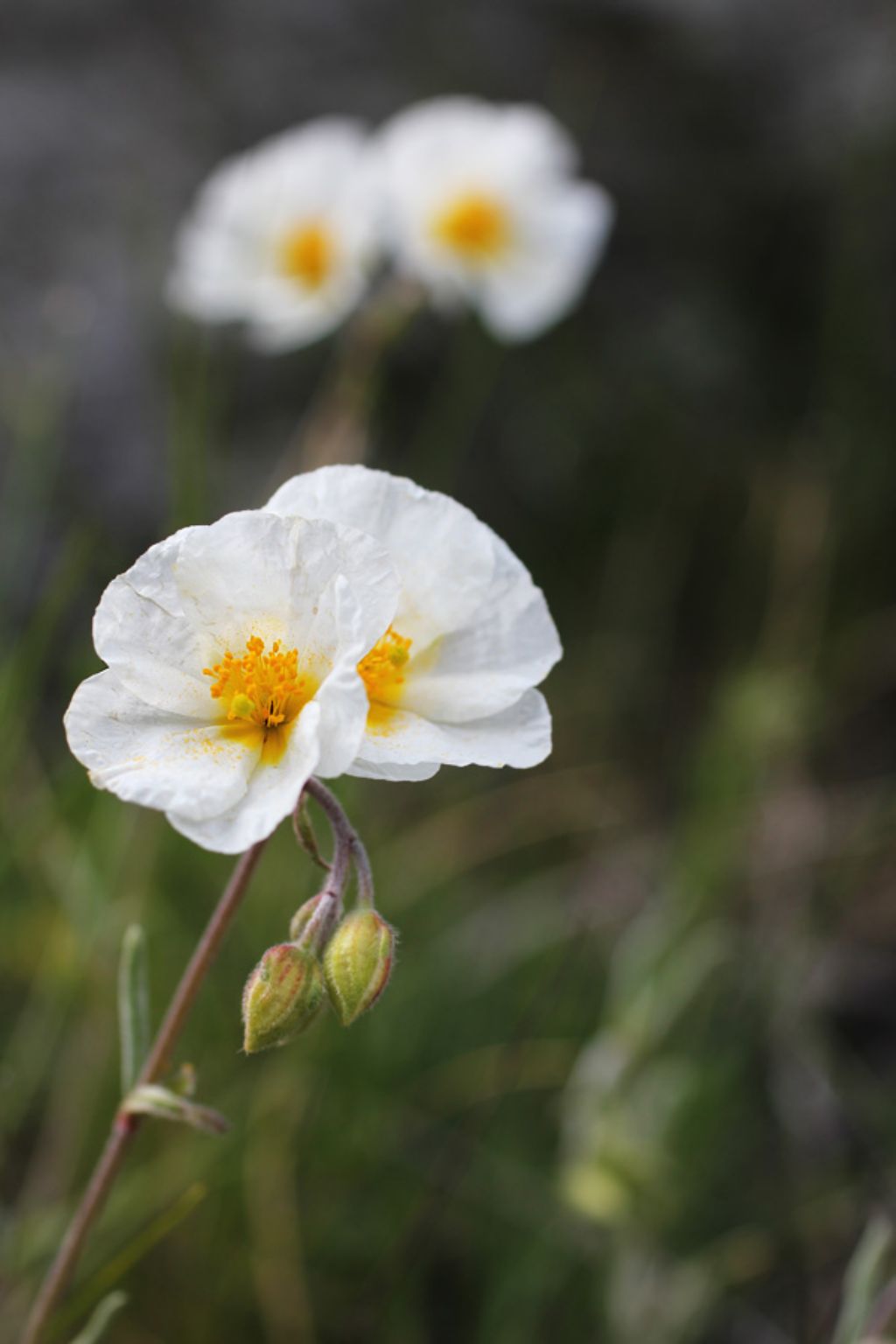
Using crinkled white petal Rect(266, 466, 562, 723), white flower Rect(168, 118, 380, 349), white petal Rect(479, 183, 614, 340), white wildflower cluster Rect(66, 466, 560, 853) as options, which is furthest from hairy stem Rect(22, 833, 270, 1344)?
white petal Rect(479, 183, 614, 340)

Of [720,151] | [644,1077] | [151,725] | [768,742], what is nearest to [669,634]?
[768,742]

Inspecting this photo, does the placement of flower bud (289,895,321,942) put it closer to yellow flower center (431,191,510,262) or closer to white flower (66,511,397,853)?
white flower (66,511,397,853)

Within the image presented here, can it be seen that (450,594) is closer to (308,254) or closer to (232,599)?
(232,599)

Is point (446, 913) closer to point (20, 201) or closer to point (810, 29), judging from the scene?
point (20, 201)

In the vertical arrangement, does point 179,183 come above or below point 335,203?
below

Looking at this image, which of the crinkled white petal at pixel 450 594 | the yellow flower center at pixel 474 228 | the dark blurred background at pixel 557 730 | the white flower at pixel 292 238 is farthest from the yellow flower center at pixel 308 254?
the crinkled white petal at pixel 450 594

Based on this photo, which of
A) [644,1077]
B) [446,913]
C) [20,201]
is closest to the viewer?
[644,1077]
